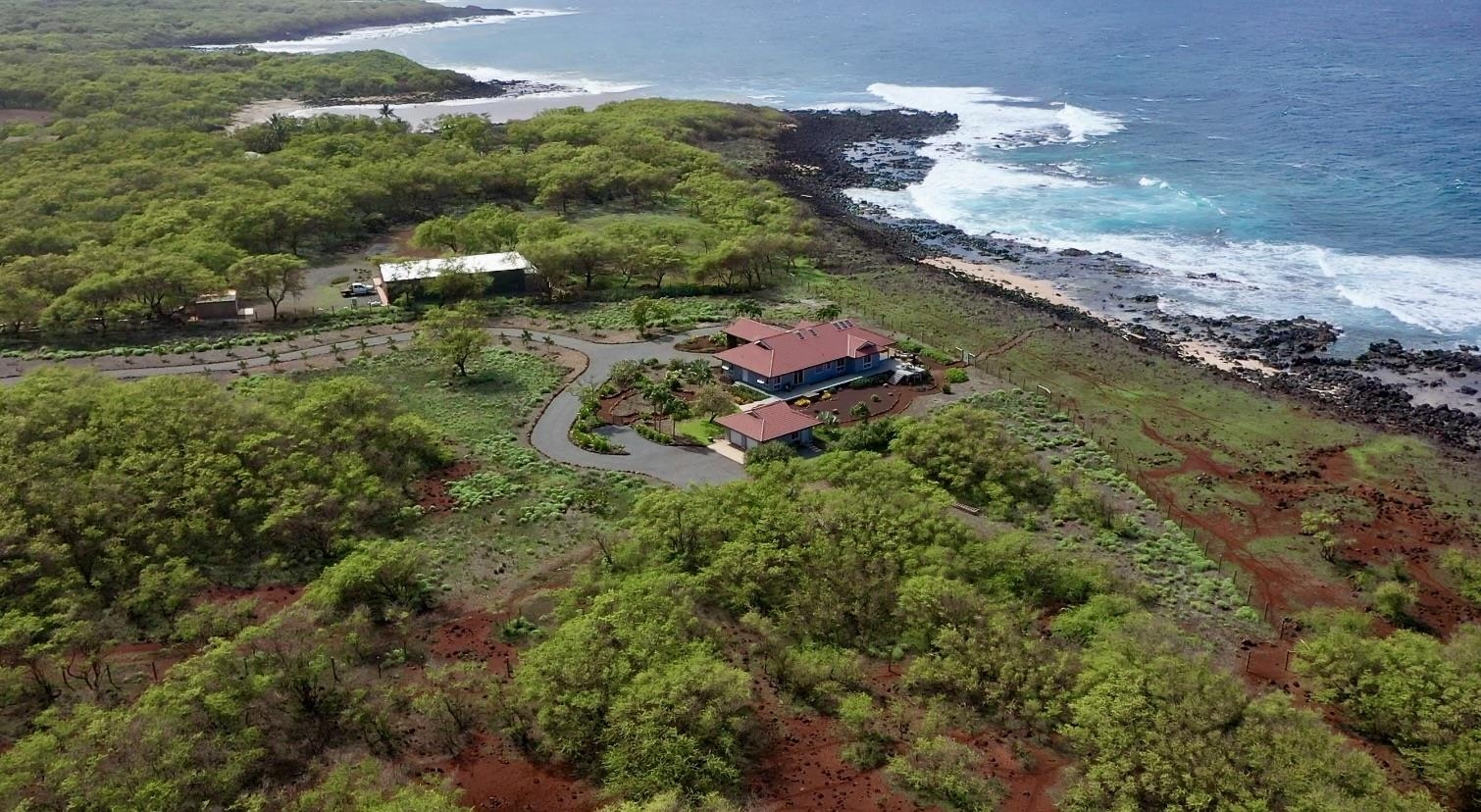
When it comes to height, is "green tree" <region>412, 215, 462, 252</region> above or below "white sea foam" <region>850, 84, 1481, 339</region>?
below

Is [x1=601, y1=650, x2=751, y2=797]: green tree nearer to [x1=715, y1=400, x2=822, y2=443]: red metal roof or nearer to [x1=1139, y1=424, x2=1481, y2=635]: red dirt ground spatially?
[x1=715, y1=400, x2=822, y2=443]: red metal roof

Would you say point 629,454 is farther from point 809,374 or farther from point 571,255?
point 571,255

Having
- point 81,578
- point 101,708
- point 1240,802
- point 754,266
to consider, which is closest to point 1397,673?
point 1240,802

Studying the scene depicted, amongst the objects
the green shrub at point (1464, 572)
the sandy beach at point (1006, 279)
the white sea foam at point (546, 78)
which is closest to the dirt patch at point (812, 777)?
the green shrub at point (1464, 572)

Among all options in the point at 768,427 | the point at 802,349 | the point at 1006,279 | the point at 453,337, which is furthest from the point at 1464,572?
the point at 453,337

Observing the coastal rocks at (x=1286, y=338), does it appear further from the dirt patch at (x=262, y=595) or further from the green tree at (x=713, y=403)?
the dirt patch at (x=262, y=595)

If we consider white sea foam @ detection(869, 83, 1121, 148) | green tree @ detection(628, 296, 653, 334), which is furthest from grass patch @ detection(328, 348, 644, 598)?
white sea foam @ detection(869, 83, 1121, 148)
